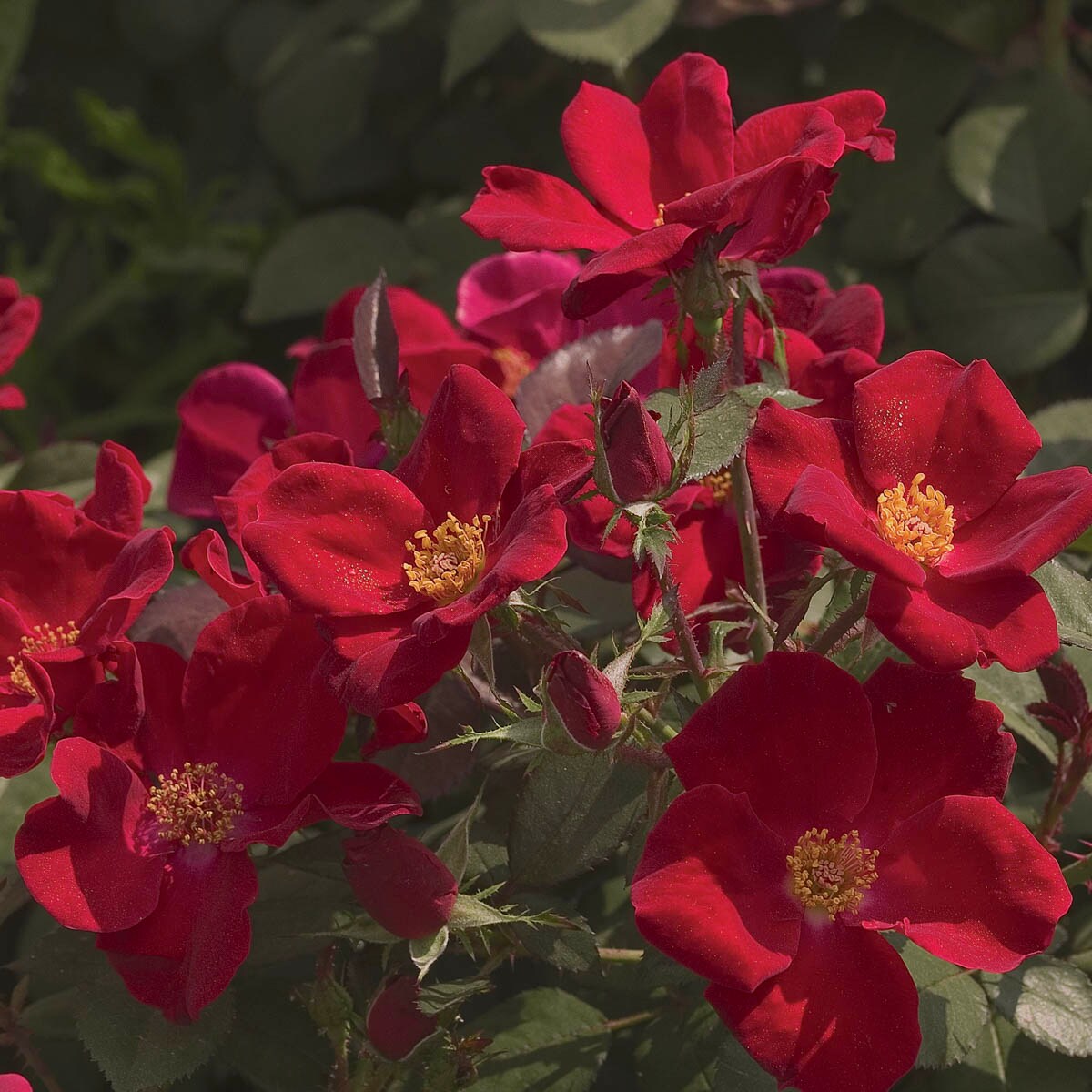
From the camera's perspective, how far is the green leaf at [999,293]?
4.30ft

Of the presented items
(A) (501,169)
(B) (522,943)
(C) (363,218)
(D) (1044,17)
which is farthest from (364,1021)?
(D) (1044,17)

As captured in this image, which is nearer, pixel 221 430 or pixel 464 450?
pixel 464 450

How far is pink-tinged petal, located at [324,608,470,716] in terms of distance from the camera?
0.60 meters

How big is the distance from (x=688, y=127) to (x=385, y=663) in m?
0.35

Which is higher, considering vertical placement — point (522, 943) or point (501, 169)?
point (501, 169)

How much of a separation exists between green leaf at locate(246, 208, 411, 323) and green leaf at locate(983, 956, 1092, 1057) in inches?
38.1

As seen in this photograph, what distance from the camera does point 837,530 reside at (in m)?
0.55

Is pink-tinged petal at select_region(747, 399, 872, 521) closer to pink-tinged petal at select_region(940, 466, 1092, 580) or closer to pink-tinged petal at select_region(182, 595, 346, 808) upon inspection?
pink-tinged petal at select_region(940, 466, 1092, 580)

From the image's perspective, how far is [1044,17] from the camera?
1433 mm

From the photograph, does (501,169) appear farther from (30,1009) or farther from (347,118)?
(347,118)

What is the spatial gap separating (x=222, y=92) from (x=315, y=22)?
0.96 ft

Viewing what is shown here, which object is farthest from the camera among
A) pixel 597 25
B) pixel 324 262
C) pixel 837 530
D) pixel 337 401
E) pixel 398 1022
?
pixel 324 262

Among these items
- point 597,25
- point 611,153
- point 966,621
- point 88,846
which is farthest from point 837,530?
point 597,25

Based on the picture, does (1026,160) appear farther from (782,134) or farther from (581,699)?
(581,699)
